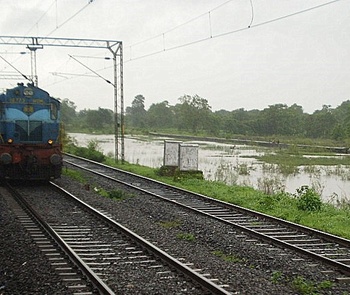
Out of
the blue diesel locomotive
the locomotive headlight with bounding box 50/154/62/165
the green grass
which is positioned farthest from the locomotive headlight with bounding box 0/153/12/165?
the green grass

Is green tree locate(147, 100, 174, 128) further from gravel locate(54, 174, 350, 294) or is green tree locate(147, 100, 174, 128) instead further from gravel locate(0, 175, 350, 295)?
gravel locate(0, 175, 350, 295)

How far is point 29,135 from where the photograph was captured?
693 inches

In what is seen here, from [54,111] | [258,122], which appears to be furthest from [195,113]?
[54,111]

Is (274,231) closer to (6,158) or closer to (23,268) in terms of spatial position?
(23,268)

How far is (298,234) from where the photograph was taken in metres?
10.8

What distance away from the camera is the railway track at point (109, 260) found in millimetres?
7047

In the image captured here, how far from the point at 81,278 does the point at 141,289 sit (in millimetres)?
1031

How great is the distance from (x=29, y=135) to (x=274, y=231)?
33.0 ft

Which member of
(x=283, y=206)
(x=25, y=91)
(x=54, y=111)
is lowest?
(x=283, y=206)

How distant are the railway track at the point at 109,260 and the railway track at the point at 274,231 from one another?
2269mm

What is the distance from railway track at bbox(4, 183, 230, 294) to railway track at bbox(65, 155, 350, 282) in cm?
227

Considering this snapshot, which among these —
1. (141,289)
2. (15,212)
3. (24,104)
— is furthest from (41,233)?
(24,104)

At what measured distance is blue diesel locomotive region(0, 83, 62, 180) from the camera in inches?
675

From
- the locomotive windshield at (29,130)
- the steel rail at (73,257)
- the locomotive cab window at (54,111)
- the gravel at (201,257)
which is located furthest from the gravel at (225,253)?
the locomotive cab window at (54,111)
